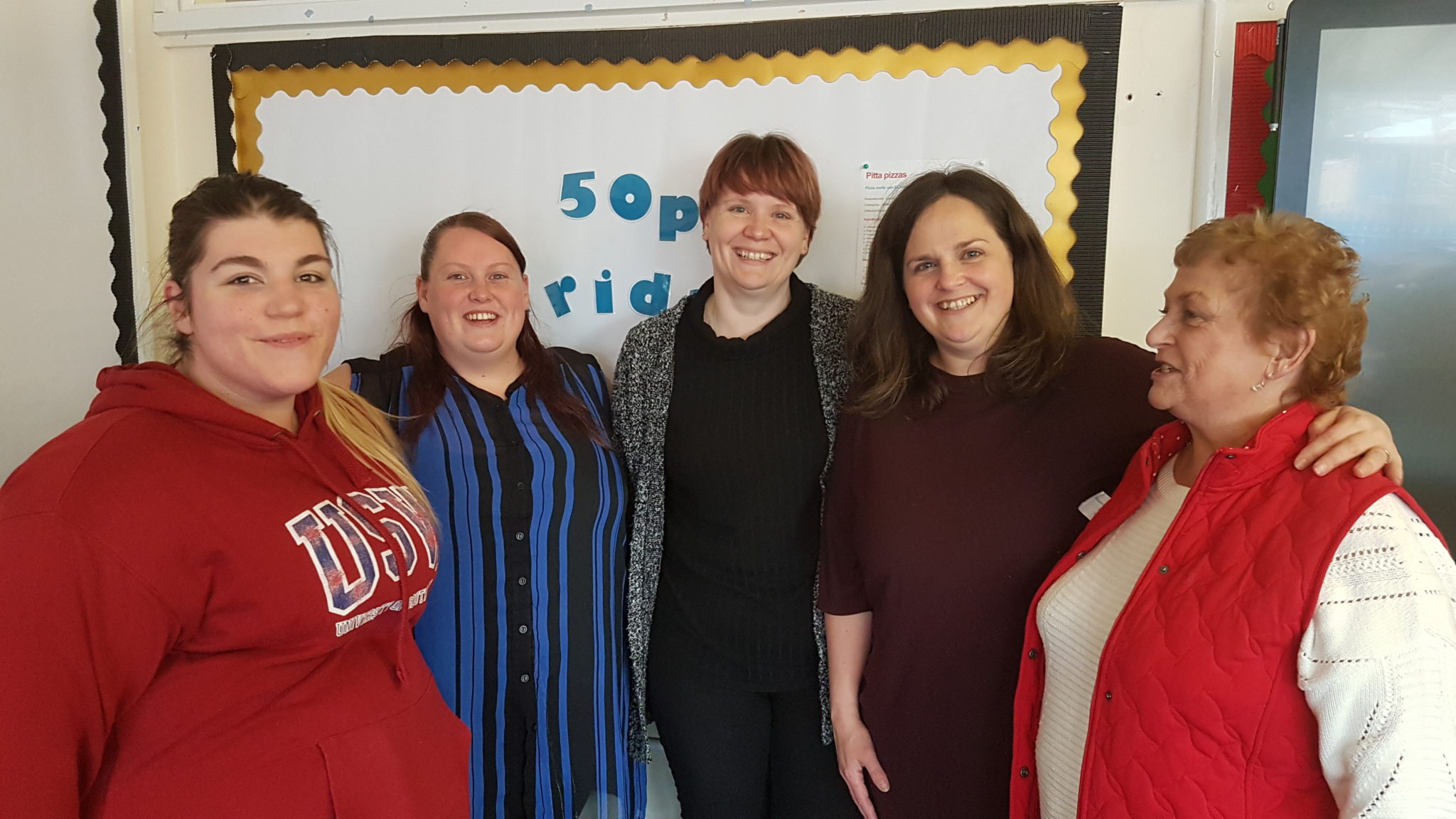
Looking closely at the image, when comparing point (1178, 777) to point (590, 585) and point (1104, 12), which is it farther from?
point (1104, 12)

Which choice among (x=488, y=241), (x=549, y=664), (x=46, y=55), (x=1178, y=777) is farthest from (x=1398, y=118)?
(x=46, y=55)

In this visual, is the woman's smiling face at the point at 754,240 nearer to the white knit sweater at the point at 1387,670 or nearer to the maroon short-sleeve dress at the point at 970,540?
the maroon short-sleeve dress at the point at 970,540

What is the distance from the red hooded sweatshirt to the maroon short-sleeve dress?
2.31 ft

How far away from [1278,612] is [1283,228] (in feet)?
1.40

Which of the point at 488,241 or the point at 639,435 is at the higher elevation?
the point at 488,241

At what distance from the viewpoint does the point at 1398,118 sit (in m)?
1.43

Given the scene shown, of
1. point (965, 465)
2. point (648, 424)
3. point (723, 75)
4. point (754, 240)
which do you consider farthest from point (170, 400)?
point (723, 75)

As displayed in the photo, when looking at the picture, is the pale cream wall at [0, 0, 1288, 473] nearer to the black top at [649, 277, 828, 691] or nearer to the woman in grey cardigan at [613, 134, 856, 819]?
the woman in grey cardigan at [613, 134, 856, 819]

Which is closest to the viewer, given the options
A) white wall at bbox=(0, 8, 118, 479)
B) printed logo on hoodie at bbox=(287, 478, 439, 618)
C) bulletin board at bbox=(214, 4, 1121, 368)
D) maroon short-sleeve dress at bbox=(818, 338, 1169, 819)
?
printed logo on hoodie at bbox=(287, 478, 439, 618)

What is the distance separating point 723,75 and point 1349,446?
1409mm

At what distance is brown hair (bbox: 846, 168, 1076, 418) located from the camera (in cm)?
128

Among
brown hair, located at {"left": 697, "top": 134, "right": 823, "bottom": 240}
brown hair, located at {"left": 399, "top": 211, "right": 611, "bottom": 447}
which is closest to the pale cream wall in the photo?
brown hair, located at {"left": 697, "top": 134, "right": 823, "bottom": 240}

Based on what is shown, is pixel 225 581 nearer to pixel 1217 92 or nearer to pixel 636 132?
pixel 636 132

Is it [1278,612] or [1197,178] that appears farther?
[1197,178]
